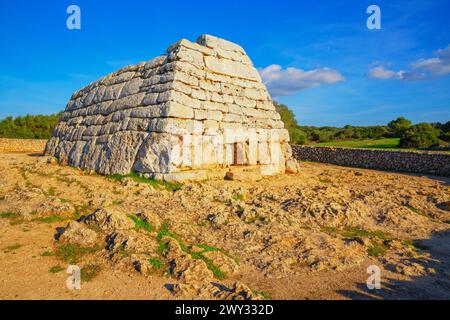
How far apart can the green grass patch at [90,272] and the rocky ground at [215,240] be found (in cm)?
1

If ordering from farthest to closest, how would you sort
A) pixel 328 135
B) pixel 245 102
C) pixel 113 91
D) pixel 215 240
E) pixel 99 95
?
pixel 328 135
pixel 99 95
pixel 113 91
pixel 245 102
pixel 215 240

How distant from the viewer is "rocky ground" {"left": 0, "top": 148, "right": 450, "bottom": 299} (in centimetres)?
376

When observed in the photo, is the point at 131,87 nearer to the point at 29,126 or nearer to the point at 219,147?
the point at 219,147

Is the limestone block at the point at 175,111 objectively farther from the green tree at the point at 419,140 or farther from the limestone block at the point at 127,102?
the green tree at the point at 419,140

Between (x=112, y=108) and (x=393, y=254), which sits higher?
(x=112, y=108)

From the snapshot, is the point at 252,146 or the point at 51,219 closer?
the point at 51,219

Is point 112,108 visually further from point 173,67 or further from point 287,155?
point 287,155

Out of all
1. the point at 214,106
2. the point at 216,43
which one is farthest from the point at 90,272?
the point at 216,43

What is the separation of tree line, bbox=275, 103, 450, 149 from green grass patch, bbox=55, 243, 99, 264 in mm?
26257

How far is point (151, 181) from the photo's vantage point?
8.22 m

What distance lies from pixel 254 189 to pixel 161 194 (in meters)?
2.68

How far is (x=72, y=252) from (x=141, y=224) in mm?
1245

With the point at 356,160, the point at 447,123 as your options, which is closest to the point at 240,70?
the point at 356,160
